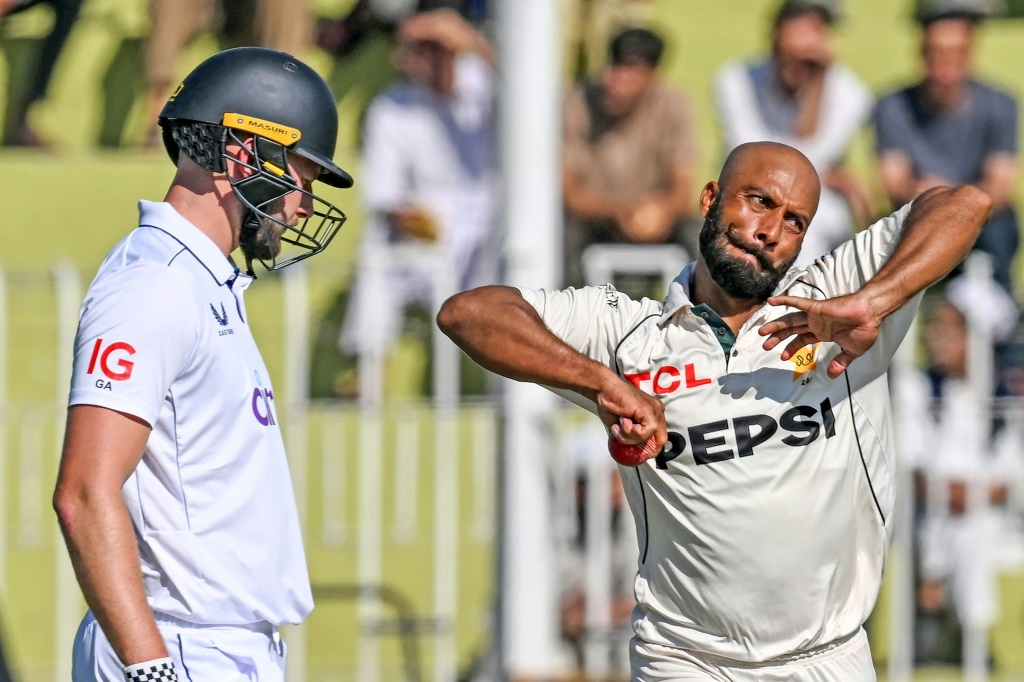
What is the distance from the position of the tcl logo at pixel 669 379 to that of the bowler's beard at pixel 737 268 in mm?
209

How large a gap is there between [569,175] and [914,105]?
1944 millimetres

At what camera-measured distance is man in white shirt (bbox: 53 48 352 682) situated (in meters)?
2.50

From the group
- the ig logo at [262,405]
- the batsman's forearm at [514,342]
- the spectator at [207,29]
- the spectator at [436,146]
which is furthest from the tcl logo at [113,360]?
the spectator at [207,29]

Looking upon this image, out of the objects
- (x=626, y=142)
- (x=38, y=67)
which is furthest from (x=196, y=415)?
(x=38, y=67)

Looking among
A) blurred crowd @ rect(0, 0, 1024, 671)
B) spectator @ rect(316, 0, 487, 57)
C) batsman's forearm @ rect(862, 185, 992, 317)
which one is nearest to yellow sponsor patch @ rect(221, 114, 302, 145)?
batsman's forearm @ rect(862, 185, 992, 317)

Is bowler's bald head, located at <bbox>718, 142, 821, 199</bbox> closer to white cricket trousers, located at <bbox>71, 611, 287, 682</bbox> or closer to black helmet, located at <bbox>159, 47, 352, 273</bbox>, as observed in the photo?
black helmet, located at <bbox>159, 47, 352, 273</bbox>

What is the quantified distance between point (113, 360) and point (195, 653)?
0.58 metres

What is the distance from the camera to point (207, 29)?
28.3 ft

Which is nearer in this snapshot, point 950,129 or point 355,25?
point 950,129

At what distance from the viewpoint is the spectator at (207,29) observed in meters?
8.40

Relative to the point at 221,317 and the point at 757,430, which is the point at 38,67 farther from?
the point at 757,430

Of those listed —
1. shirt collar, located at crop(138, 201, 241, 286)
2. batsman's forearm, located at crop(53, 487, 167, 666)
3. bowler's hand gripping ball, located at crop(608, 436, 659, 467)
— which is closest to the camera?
batsman's forearm, located at crop(53, 487, 167, 666)

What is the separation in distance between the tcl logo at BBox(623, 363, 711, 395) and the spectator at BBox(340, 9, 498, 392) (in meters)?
4.44

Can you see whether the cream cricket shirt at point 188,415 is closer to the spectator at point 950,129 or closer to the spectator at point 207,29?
the spectator at point 950,129
